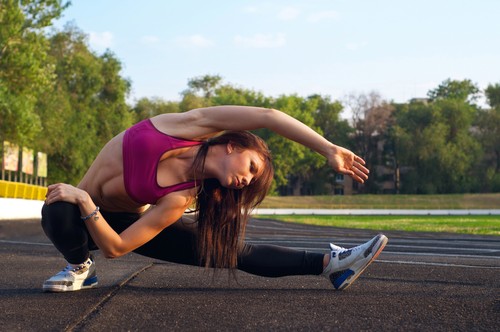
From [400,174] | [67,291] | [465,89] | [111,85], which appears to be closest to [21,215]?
[67,291]

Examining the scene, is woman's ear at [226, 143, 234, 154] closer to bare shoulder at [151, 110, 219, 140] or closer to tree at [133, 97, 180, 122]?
bare shoulder at [151, 110, 219, 140]

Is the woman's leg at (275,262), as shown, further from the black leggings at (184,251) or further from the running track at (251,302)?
the running track at (251,302)

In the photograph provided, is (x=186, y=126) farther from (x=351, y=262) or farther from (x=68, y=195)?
(x=351, y=262)

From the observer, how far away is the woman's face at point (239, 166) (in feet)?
13.0

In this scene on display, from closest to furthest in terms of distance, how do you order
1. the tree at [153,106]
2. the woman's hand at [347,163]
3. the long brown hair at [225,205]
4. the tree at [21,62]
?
the woman's hand at [347,163]
the long brown hair at [225,205]
the tree at [21,62]
the tree at [153,106]

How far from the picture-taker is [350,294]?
4.48 m

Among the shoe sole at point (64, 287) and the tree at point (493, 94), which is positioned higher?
the tree at point (493, 94)

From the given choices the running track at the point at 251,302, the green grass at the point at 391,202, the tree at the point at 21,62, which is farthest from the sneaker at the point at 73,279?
the green grass at the point at 391,202

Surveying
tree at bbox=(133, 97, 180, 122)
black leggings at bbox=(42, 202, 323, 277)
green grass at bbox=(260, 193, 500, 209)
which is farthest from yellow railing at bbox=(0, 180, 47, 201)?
tree at bbox=(133, 97, 180, 122)

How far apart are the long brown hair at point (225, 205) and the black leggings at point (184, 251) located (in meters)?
0.18

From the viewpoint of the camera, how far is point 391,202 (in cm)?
6581

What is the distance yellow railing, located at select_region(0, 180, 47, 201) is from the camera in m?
24.1

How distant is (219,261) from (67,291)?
101 centimetres

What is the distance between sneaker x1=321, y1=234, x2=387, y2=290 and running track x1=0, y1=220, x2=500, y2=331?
0.10 m
